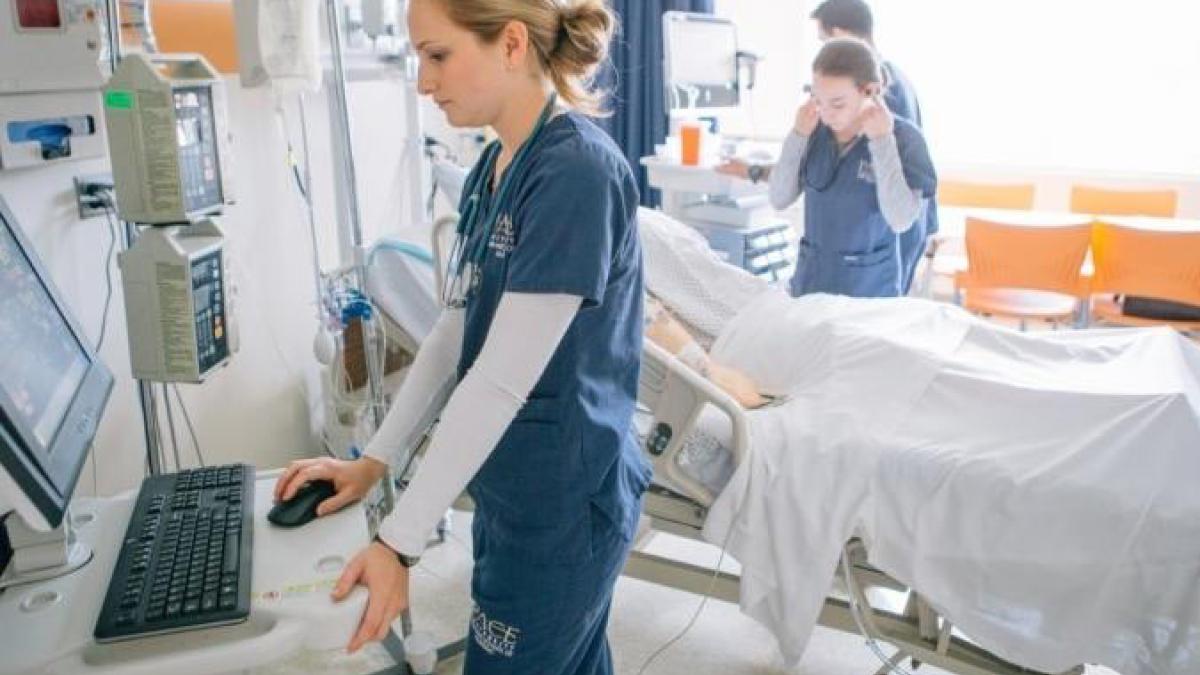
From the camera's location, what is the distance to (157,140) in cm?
153

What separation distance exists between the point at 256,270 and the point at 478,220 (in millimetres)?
1585

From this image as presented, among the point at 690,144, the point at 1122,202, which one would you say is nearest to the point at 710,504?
the point at 690,144

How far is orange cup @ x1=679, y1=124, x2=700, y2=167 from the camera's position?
3252 mm

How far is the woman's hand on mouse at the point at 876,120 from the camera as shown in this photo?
2.46 meters

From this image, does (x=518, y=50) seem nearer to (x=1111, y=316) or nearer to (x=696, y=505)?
(x=696, y=505)

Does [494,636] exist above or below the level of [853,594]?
above

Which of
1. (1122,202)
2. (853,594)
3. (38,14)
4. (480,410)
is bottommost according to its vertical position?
(853,594)

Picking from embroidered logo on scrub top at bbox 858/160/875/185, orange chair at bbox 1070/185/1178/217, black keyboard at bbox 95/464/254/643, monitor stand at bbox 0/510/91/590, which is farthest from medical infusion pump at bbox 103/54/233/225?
orange chair at bbox 1070/185/1178/217

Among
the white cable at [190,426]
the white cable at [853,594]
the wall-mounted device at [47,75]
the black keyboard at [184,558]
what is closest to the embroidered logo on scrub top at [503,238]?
the black keyboard at [184,558]

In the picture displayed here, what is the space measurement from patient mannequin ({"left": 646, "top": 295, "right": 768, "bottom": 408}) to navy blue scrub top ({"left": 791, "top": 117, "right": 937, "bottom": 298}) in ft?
2.37

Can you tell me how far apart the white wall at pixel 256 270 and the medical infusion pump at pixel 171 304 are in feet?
1.20

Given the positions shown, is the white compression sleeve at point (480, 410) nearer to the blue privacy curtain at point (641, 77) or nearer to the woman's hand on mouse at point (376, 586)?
the woman's hand on mouse at point (376, 586)

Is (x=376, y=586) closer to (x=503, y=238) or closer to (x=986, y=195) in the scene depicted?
(x=503, y=238)

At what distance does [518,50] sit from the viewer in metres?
0.98
